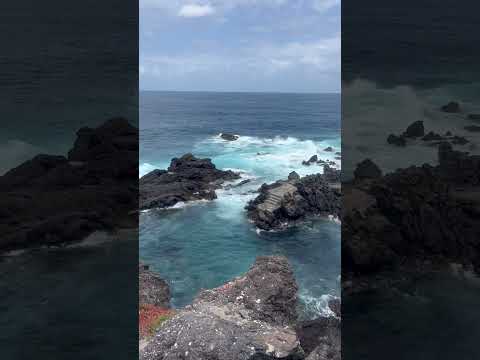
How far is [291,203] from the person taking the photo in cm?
3094

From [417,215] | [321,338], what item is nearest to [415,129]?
[417,215]

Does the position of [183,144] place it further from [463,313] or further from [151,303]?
[463,313]

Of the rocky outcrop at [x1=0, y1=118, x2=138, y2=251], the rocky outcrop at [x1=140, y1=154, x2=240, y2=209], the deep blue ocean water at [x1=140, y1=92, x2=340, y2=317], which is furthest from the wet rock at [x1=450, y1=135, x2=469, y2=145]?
the rocky outcrop at [x1=140, y1=154, x2=240, y2=209]

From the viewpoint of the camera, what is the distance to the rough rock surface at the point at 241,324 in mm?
12531

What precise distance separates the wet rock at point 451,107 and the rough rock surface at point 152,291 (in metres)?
15.8

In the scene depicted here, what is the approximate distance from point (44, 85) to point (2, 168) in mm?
1346

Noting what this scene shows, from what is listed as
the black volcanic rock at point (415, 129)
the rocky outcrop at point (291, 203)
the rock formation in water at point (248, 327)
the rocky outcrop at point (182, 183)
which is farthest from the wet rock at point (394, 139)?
the rocky outcrop at point (182, 183)

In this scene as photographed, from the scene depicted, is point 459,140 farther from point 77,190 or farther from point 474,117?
point 77,190

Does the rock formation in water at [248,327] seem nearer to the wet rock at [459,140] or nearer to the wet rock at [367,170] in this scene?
the wet rock at [367,170]

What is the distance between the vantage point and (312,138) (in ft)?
177

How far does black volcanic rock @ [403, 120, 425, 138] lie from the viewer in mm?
6150

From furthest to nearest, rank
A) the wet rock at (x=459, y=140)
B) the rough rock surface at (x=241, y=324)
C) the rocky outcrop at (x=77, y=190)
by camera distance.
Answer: the rough rock surface at (x=241, y=324) → the wet rock at (x=459, y=140) → the rocky outcrop at (x=77, y=190)

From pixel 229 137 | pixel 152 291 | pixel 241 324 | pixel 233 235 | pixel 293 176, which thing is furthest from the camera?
pixel 229 137

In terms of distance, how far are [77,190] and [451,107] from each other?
5791mm
